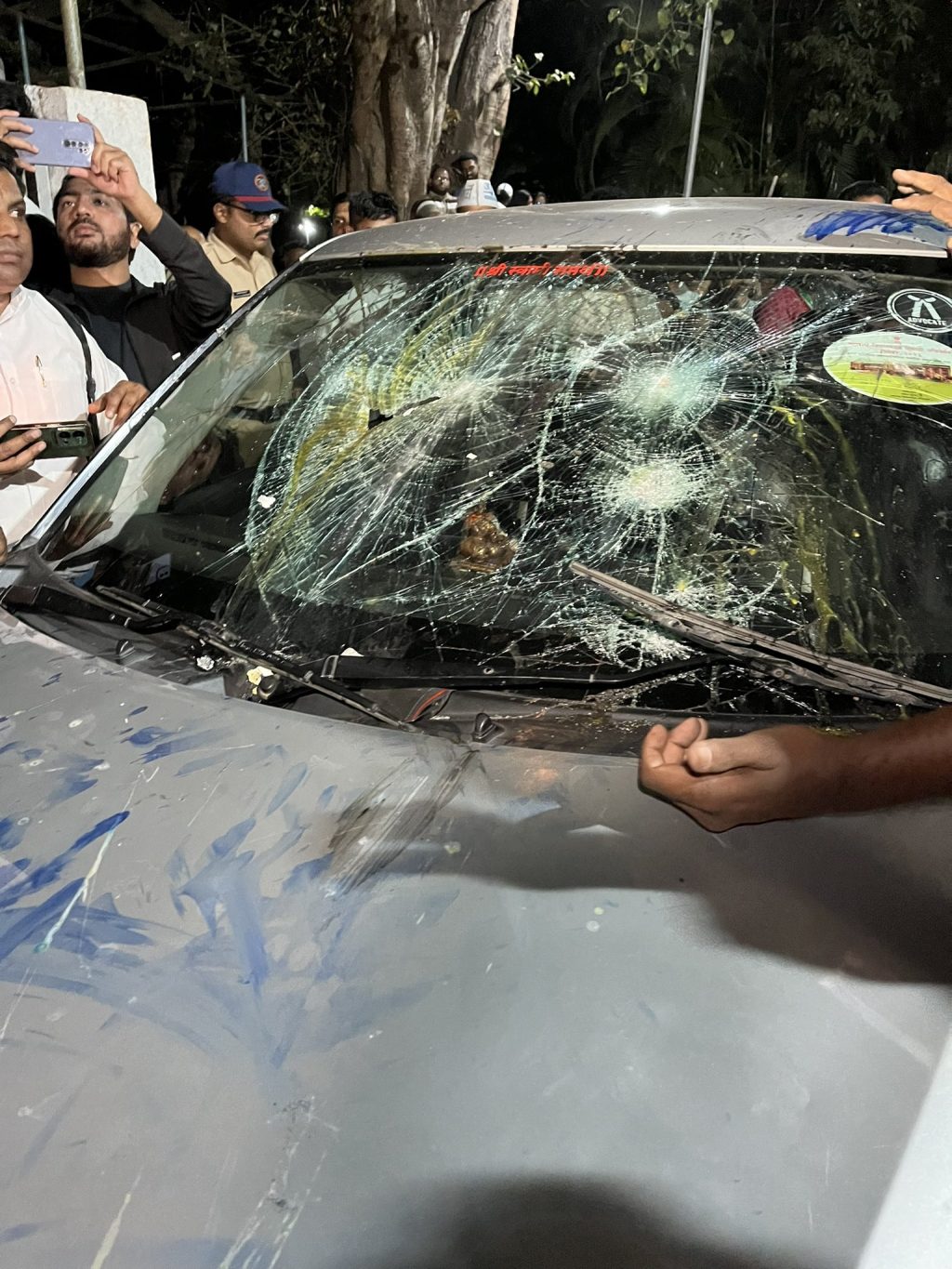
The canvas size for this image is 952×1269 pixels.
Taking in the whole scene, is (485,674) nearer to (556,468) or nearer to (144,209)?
(556,468)

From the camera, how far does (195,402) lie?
87.3 inches

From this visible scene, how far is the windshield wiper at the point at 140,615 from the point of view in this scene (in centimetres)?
153

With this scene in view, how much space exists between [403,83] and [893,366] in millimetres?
7401

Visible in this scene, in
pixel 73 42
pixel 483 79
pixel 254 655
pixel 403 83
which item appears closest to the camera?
pixel 254 655

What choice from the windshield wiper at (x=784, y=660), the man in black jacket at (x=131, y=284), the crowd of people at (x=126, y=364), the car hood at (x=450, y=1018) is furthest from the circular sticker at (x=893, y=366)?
the man in black jacket at (x=131, y=284)

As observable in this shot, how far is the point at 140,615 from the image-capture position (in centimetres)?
177

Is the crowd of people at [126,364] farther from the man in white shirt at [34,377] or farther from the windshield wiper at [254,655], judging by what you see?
the windshield wiper at [254,655]

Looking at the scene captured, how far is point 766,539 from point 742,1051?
2.76ft

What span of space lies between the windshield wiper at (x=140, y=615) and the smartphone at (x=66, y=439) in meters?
0.74

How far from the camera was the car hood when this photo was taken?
0.93m

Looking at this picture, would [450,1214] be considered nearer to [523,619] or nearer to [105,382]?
[523,619]

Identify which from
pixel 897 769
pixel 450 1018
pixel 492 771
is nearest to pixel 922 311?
pixel 897 769

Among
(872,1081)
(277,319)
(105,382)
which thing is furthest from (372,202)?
(872,1081)

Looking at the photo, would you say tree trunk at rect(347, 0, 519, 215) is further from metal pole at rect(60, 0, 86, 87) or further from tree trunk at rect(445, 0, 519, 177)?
metal pole at rect(60, 0, 86, 87)
